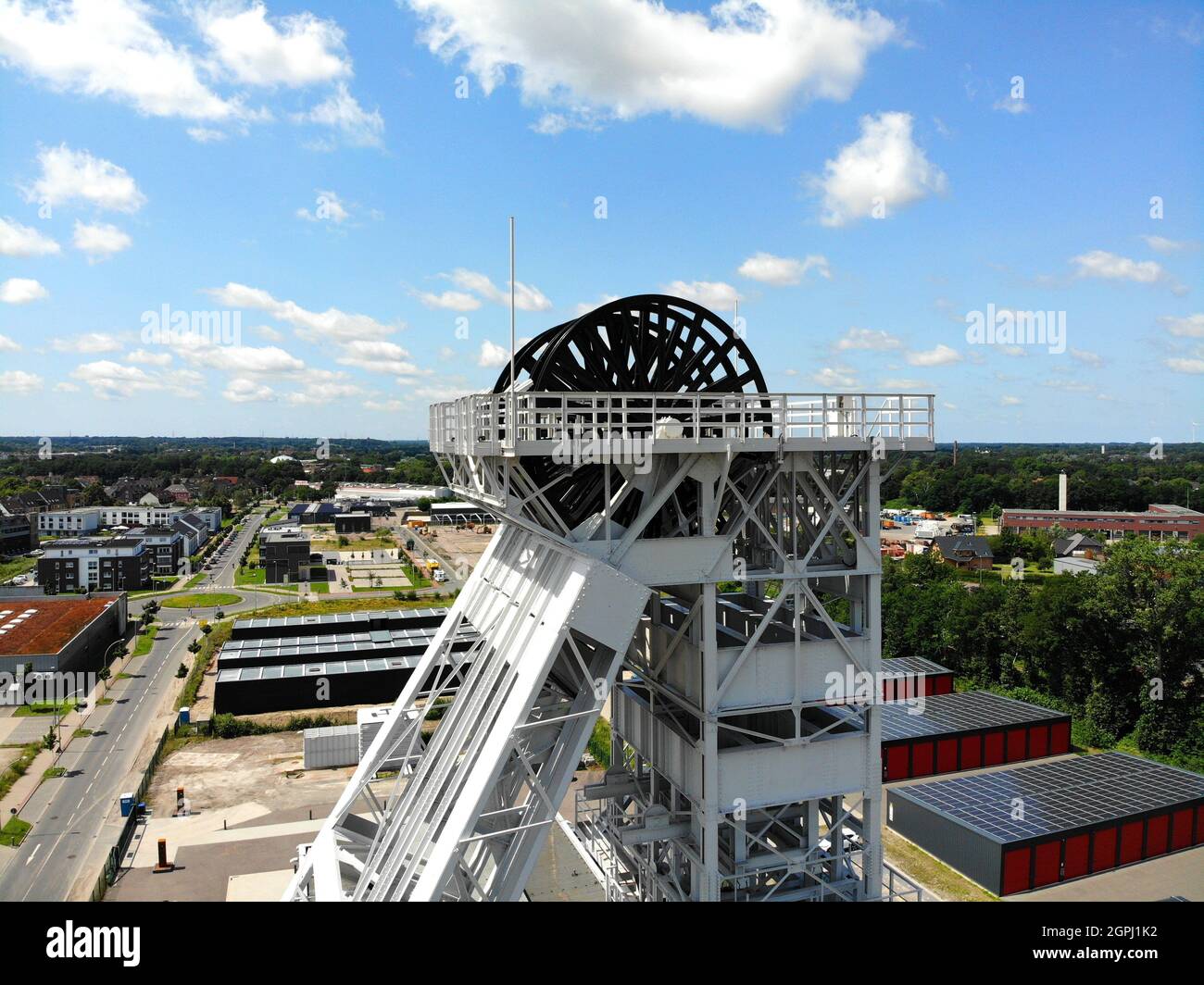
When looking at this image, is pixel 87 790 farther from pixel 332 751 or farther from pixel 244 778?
pixel 332 751

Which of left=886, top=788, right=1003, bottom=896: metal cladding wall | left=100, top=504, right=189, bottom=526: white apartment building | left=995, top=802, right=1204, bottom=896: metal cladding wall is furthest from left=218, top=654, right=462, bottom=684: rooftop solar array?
left=100, top=504, right=189, bottom=526: white apartment building

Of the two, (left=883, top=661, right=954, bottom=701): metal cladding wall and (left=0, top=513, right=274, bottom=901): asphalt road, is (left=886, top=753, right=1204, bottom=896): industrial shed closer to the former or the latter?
(left=883, top=661, right=954, bottom=701): metal cladding wall

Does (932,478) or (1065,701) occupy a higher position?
(932,478)

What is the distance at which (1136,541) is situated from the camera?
45188 mm

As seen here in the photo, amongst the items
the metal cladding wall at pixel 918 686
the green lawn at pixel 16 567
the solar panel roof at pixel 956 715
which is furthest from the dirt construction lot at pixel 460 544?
the solar panel roof at pixel 956 715

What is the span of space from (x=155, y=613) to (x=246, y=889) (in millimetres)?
56612

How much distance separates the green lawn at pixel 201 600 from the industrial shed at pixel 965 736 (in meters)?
65.8

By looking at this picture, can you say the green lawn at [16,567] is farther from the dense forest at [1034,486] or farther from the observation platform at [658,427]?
the dense forest at [1034,486]

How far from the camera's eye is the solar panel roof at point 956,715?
3869 centimetres

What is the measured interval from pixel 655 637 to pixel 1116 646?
37556 mm

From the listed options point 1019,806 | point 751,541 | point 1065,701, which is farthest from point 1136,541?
point 751,541

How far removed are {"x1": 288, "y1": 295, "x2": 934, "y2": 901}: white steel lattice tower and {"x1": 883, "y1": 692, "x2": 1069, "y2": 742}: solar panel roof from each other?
22.5 metres

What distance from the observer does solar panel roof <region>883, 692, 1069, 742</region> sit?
127ft

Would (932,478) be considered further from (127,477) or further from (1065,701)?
(127,477)
